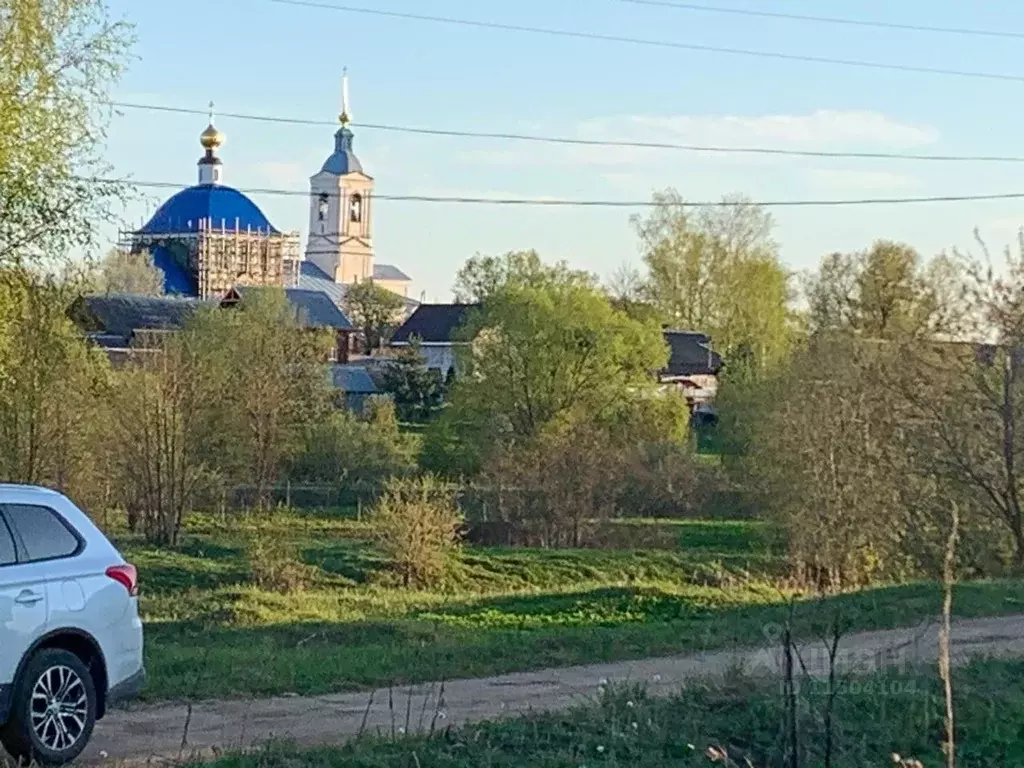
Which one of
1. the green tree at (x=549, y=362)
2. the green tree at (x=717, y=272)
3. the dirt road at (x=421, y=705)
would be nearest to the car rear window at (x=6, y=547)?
the dirt road at (x=421, y=705)

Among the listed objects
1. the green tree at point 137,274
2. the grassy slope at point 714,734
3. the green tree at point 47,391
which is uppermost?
the green tree at point 137,274

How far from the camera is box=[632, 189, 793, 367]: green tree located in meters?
70.6

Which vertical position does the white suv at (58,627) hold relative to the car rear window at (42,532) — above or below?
below

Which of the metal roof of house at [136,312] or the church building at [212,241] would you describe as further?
the church building at [212,241]

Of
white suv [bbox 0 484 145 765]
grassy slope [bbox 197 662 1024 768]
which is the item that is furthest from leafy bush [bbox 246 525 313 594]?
grassy slope [bbox 197 662 1024 768]

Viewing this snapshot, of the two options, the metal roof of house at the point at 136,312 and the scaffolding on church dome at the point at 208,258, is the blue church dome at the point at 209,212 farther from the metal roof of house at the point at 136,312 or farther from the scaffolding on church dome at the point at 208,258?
the metal roof of house at the point at 136,312

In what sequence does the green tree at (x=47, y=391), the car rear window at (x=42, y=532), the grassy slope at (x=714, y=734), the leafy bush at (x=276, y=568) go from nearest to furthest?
1. the grassy slope at (x=714, y=734)
2. the car rear window at (x=42, y=532)
3. the green tree at (x=47, y=391)
4. the leafy bush at (x=276, y=568)

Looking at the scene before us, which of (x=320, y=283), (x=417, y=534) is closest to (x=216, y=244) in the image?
(x=320, y=283)

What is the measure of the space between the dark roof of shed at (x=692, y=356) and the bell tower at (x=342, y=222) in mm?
69514

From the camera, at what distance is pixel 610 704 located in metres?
9.83

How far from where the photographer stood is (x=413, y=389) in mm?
74000

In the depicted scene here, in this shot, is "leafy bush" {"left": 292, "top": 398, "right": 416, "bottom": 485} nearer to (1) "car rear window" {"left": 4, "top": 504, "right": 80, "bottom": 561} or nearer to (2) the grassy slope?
(2) the grassy slope

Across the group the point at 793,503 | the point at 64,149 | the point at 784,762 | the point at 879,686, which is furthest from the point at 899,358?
the point at 784,762

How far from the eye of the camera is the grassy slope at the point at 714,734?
27.1ft
